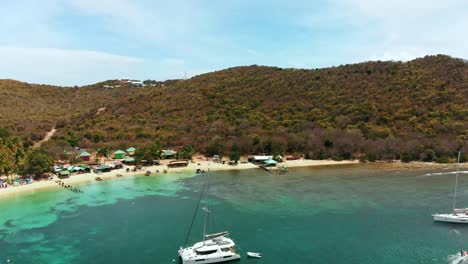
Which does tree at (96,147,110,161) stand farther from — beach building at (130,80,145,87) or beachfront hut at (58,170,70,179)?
beach building at (130,80,145,87)

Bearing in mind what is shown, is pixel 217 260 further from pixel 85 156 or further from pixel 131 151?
pixel 131 151

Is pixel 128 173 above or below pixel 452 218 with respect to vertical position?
above

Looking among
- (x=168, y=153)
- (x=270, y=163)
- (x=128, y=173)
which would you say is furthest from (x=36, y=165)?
(x=270, y=163)

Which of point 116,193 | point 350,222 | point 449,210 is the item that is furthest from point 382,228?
point 116,193

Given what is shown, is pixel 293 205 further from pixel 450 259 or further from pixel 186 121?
pixel 186 121

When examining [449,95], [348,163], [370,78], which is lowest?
[348,163]

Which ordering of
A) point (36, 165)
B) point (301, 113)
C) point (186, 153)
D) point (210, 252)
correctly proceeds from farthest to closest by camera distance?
point (301, 113) → point (186, 153) → point (36, 165) → point (210, 252)
